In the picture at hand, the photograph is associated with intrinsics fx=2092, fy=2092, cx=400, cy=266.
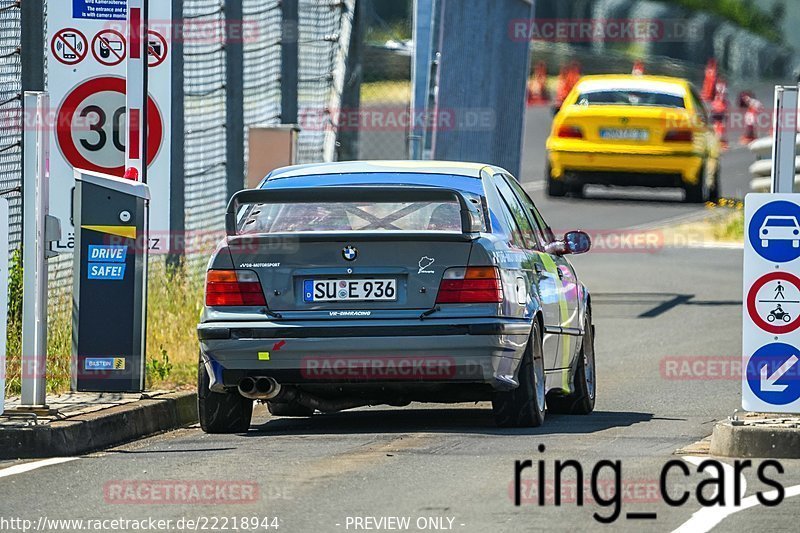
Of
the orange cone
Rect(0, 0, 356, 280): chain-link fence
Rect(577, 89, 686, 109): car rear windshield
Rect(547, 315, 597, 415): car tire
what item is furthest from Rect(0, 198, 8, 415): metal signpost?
the orange cone

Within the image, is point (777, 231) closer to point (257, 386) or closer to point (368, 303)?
point (368, 303)

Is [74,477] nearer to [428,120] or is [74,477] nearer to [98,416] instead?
[98,416]

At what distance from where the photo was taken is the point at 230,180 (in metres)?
17.4

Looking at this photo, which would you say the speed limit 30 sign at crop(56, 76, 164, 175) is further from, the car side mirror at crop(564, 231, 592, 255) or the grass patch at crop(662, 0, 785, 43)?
the grass patch at crop(662, 0, 785, 43)

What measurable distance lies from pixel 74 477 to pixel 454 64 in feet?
36.5

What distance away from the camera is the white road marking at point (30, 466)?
971cm

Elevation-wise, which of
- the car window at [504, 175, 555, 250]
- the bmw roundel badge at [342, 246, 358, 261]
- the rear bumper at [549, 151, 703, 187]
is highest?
the rear bumper at [549, 151, 703, 187]

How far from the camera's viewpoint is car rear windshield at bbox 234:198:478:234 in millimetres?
10961

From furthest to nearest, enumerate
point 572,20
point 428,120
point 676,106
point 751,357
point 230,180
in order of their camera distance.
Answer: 1. point 572,20
2. point 676,106
3. point 428,120
4. point 230,180
5. point 751,357

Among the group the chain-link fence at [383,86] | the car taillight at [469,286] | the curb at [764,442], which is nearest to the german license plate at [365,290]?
the car taillight at [469,286]

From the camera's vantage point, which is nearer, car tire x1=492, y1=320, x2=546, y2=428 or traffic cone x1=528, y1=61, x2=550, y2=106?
car tire x1=492, y1=320, x2=546, y2=428

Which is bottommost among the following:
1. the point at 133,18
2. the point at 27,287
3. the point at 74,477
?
the point at 74,477

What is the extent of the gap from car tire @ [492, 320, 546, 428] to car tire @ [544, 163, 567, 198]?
18.6m

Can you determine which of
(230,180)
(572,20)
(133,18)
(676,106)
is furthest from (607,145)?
(572,20)
